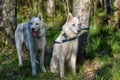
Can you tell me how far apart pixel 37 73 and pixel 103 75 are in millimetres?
1556

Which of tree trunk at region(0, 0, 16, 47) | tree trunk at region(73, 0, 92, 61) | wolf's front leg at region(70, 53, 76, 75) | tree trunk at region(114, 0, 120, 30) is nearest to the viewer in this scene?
wolf's front leg at region(70, 53, 76, 75)

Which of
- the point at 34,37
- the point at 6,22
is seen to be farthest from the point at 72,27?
the point at 6,22

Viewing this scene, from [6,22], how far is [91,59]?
2.82 metres

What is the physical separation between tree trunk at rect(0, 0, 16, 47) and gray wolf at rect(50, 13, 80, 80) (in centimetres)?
267

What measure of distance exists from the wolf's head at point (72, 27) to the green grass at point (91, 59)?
90cm

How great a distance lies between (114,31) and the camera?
36.5 ft

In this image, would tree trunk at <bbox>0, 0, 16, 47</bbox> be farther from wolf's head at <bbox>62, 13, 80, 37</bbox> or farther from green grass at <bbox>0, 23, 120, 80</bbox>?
wolf's head at <bbox>62, 13, 80, 37</bbox>

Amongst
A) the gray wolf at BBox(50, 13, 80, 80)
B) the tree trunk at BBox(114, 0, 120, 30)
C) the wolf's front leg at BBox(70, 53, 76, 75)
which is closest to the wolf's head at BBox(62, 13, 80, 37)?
the gray wolf at BBox(50, 13, 80, 80)

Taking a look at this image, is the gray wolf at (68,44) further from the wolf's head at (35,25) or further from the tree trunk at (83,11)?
the tree trunk at (83,11)

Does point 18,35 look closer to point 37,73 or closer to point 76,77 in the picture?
point 37,73

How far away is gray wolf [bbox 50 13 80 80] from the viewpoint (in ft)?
22.8

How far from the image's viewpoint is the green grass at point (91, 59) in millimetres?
7129

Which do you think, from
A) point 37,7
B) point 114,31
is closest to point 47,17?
point 37,7

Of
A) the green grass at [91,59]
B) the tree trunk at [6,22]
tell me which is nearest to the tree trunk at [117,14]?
the green grass at [91,59]
